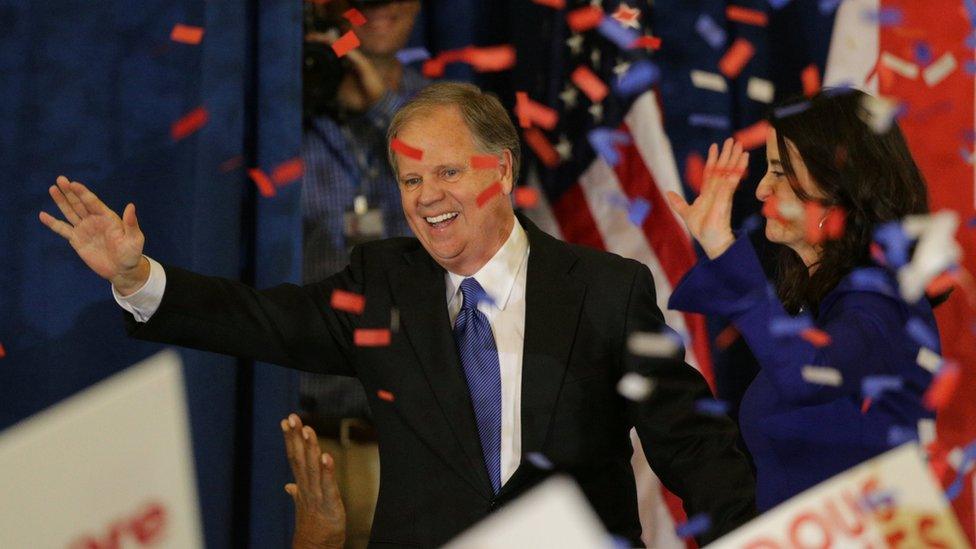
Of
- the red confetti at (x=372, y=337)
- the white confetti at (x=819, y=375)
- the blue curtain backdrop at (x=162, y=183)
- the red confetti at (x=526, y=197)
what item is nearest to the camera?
the white confetti at (x=819, y=375)

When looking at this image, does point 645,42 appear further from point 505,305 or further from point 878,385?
point 878,385

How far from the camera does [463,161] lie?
6.57 ft

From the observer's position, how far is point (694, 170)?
2.81m

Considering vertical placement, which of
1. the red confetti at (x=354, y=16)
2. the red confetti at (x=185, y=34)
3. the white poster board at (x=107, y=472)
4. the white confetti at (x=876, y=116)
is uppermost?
the white poster board at (x=107, y=472)

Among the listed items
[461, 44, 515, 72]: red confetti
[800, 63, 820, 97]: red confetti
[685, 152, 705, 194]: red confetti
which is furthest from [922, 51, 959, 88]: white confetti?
[461, 44, 515, 72]: red confetti

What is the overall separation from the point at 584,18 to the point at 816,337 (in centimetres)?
139

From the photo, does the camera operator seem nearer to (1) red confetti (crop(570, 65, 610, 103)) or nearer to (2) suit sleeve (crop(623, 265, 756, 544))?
(1) red confetti (crop(570, 65, 610, 103))

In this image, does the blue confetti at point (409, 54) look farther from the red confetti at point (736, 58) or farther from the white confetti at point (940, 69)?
the white confetti at point (940, 69)

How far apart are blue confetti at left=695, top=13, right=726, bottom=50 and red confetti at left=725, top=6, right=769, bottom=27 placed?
4 cm

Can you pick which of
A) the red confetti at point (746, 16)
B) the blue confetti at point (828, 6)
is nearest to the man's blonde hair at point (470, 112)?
the red confetti at point (746, 16)

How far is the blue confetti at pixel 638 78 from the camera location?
2.83 m

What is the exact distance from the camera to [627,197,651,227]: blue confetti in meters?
2.86

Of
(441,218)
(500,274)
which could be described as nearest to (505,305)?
(500,274)

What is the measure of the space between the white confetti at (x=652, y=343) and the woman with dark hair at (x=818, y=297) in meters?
0.08
